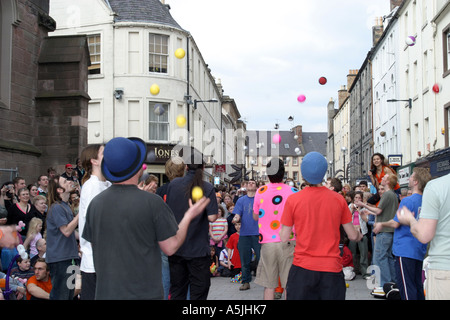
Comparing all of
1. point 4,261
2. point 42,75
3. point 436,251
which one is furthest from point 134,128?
point 436,251

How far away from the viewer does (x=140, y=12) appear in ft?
101

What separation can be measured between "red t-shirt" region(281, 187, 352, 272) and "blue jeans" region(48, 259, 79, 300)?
284 centimetres

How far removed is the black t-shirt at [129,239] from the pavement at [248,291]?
5480 millimetres

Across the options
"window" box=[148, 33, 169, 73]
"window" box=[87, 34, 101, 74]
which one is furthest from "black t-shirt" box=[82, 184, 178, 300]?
"window" box=[148, 33, 169, 73]

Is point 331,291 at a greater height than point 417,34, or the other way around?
point 417,34

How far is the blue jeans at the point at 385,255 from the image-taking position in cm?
844

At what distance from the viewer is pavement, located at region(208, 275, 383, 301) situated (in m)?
8.84

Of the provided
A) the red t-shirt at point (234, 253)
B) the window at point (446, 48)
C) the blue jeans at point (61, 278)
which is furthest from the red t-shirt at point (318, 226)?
the window at point (446, 48)

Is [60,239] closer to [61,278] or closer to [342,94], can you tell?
[61,278]

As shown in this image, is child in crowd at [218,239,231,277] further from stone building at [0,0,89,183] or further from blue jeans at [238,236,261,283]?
stone building at [0,0,89,183]

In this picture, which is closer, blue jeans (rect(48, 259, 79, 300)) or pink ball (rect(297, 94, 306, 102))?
blue jeans (rect(48, 259, 79, 300))

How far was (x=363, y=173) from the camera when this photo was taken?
160 ft
